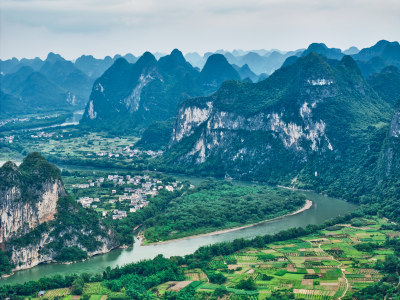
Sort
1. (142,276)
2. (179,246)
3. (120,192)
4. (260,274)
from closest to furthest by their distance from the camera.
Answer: (142,276) < (260,274) < (179,246) < (120,192)

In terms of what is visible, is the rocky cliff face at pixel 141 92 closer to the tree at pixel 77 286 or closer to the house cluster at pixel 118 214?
the house cluster at pixel 118 214

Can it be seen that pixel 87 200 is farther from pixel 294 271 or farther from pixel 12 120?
pixel 12 120

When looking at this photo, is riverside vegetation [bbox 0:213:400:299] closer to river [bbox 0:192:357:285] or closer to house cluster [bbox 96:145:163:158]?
river [bbox 0:192:357:285]

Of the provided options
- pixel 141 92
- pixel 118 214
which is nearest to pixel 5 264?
pixel 118 214

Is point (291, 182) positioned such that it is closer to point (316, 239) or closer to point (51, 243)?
point (316, 239)

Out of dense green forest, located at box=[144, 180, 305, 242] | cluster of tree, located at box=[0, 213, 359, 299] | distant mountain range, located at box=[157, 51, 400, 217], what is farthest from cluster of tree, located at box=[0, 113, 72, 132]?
cluster of tree, located at box=[0, 213, 359, 299]

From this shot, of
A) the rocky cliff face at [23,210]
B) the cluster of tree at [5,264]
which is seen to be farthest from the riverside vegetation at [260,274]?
the rocky cliff face at [23,210]

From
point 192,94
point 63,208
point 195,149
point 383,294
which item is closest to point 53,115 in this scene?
point 192,94
